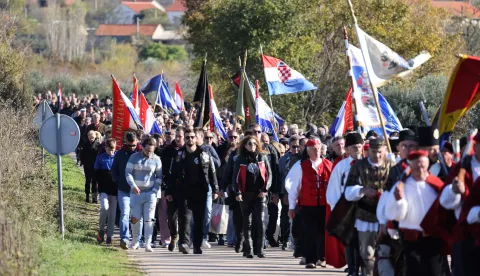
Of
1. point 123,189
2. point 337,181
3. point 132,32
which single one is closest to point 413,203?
point 337,181

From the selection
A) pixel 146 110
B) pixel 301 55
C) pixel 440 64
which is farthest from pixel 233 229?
pixel 440 64

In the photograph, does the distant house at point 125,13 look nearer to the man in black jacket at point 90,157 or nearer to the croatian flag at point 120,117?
the man in black jacket at point 90,157

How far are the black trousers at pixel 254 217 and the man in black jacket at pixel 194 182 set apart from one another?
79 cm

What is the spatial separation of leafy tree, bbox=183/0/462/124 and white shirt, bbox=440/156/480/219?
24672 millimetres

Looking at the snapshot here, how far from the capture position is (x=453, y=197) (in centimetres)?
1048

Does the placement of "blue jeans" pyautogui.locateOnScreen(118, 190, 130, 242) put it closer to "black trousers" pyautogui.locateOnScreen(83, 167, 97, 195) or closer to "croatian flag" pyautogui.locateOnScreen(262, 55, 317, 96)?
"croatian flag" pyautogui.locateOnScreen(262, 55, 317, 96)

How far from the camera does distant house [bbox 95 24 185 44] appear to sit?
157m

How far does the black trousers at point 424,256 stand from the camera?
10992mm

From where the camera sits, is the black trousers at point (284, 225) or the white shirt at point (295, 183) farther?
the black trousers at point (284, 225)

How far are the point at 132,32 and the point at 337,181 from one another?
150 m

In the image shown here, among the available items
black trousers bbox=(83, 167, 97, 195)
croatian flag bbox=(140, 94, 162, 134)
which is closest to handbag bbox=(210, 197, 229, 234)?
croatian flag bbox=(140, 94, 162, 134)

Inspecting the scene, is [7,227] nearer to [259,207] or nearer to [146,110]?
[259,207]

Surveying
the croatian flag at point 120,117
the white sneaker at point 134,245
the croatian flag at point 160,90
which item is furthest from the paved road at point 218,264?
the croatian flag at point 160,90

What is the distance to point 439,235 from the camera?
35.4 ft
